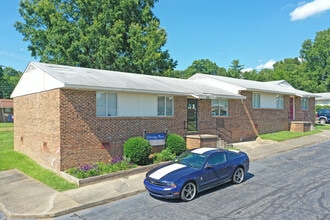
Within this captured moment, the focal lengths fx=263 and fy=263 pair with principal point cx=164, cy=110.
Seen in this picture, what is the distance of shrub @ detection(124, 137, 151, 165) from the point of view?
1134cm

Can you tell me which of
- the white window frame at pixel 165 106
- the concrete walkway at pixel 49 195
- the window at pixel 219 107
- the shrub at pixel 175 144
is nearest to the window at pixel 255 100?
the window at pixel 219 107

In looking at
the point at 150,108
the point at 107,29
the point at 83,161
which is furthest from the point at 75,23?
the point at 83,161

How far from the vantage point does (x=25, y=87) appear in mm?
14516

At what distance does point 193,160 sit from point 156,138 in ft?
16.2

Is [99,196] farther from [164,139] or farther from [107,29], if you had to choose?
[107,29]

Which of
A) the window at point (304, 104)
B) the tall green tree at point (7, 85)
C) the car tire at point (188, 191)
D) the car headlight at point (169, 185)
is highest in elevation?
the tall green tree at point (7, 85)

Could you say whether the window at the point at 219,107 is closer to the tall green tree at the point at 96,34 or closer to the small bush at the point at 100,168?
the small bush at the point at 100,168

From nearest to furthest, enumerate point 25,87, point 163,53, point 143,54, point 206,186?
1. point 206,186
2. point 25,87
3. point 143,54
4. point 163,53

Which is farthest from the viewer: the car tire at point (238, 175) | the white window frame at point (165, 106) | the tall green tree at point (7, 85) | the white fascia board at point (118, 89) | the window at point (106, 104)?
the tall green tree at point (7, 85)

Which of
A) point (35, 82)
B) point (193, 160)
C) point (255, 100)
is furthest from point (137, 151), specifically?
point (255, 100)

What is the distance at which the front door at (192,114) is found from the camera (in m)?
15.6

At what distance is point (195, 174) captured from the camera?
7895 millimetres

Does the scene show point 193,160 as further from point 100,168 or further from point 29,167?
point 29,167

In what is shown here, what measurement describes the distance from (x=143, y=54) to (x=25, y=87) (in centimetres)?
1679
